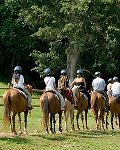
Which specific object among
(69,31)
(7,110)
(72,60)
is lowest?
(7,110)

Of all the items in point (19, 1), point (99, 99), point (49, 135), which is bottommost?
point (49, 135)

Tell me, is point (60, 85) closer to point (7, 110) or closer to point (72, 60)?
point (7, 110)

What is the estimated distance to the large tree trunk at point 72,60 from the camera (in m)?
34.2

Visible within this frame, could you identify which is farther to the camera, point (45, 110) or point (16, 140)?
point (45, 110)

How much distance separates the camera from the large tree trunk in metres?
34.2

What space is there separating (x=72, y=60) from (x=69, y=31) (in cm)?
381

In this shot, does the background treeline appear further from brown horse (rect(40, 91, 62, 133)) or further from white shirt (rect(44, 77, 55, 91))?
brown horse (rect(40, 91, 62, 133))

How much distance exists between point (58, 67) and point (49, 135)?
65.2 ft

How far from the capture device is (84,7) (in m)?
29.9

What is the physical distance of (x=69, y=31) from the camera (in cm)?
3125

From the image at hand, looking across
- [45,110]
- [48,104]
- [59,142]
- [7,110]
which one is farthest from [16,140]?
[48,104]

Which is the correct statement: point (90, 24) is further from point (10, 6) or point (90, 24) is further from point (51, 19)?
point (10, 6)

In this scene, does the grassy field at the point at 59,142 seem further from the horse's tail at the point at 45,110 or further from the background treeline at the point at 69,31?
the background treeline at the point at 69,31

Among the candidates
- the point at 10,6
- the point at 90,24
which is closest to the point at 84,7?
the point at 90,24
